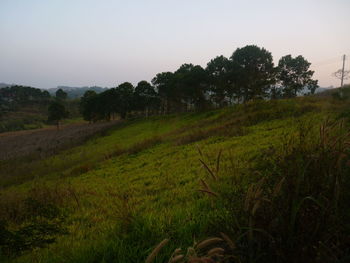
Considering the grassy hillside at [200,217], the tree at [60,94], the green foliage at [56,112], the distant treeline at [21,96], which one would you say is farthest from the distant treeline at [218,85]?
the distant treeline at [21,96]

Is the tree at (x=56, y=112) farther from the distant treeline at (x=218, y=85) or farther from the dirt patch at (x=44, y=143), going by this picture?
the dirt patch at (x=44, y=143)

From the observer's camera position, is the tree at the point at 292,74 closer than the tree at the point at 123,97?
Yes

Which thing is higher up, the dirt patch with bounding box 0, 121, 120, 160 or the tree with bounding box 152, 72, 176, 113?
the tree with bounding box 152, 72, 176, 113

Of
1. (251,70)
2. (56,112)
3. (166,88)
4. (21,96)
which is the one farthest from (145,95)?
(21,96)

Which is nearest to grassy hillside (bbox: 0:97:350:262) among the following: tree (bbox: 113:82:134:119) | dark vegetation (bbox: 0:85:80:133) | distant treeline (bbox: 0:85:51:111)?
tree (bbox: 113:82:134:119)

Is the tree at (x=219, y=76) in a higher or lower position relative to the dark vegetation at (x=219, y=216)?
higher

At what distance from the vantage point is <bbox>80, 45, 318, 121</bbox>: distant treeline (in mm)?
46500

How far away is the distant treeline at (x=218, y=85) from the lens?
46.5 m

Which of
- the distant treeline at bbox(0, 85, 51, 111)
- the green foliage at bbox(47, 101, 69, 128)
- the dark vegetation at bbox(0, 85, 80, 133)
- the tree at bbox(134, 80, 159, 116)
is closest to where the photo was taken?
the tree at bbox(134, 80, 159, 116)

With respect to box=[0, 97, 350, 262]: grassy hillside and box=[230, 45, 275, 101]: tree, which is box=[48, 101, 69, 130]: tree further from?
box=[0, 97, 350, 262]: grassy hillside

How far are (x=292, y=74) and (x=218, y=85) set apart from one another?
25.0 m

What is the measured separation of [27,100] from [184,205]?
544 ft

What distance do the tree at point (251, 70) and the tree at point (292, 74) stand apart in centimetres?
1200

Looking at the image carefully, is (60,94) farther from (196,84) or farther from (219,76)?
(219,76)
